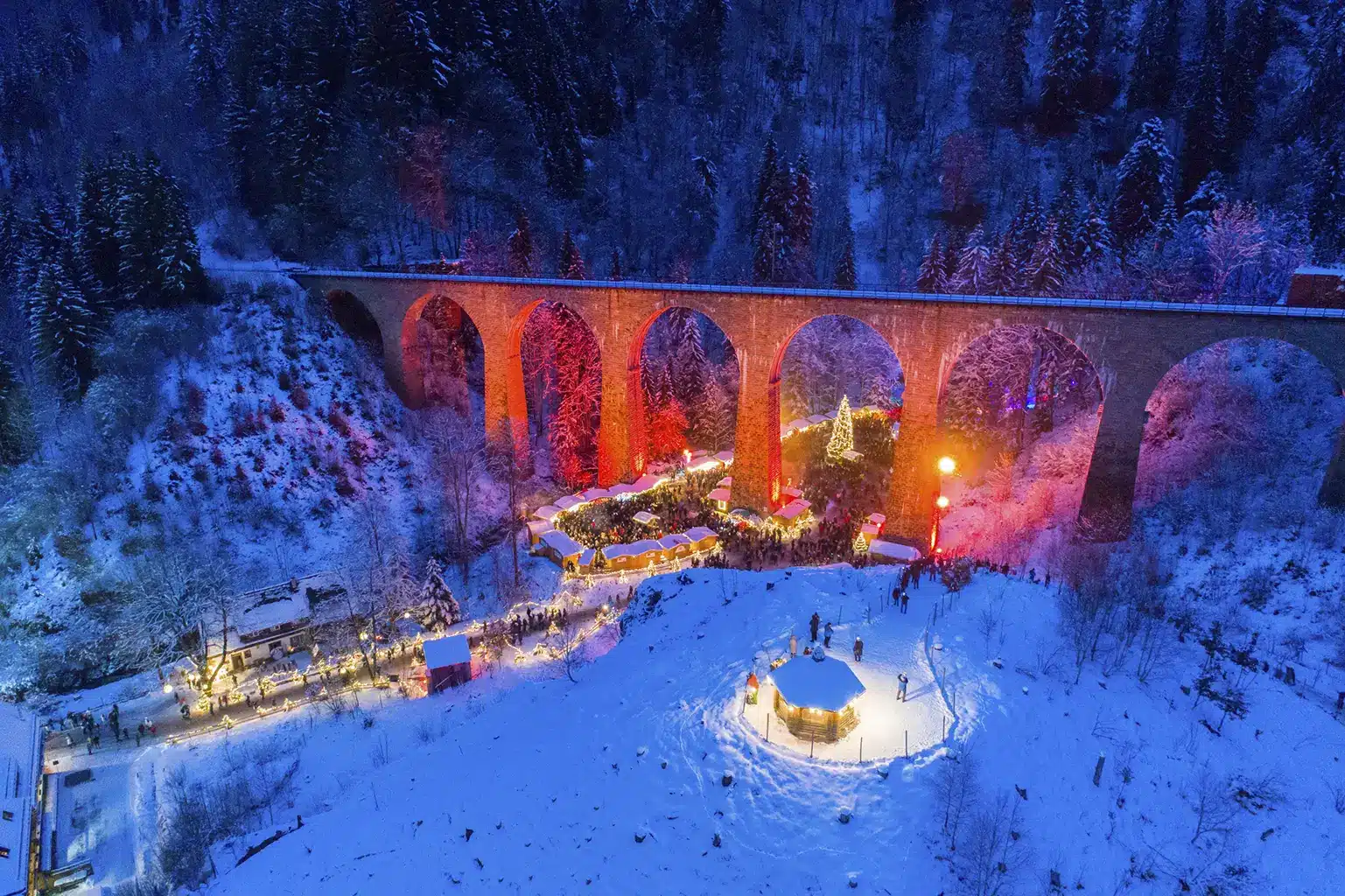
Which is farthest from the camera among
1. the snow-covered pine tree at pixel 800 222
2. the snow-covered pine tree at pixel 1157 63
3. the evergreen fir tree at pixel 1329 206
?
the snow-covered pine tree at pixel 800 222

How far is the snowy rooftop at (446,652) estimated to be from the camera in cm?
2228

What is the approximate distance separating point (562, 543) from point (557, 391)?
1495 cm

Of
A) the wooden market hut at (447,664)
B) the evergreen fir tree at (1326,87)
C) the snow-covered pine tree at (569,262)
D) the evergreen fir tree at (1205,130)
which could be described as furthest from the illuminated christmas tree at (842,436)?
the evergreen fir tree at (1326,87)

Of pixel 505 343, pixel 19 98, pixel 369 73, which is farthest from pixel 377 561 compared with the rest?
pixel 19 98

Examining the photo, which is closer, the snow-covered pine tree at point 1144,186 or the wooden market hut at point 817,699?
the wooden market hut at point 817,699

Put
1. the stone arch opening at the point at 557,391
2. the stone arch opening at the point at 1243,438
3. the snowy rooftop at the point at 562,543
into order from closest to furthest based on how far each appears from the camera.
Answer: the stone arch opening at the point at 1243,438, the snowy rooftop at the point at 562,543, the stone arch opening at the point at 557,391

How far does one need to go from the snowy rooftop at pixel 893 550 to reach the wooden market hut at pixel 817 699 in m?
12.8

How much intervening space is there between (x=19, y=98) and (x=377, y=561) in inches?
2762

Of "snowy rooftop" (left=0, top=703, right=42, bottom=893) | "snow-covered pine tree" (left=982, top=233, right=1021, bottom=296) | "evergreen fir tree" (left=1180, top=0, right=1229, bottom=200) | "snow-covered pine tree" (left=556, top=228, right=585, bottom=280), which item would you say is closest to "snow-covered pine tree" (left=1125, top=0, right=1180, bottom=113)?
"evergreen fir tree" (left=1180, top=0, right=1229, bottom=200)

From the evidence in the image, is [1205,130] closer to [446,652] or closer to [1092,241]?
[1092,241]

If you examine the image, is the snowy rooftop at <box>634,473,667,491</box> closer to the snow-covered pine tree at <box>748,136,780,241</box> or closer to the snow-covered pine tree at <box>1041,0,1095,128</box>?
the snow-covered pine tree at <box>748,136,780,241</box>

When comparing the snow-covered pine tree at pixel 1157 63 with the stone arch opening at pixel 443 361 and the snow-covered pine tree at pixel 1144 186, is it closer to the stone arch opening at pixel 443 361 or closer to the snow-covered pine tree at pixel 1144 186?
the snow-covered pine tree at pixel 1144 186

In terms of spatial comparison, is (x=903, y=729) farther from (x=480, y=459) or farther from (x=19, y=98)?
(x=19, y=98)

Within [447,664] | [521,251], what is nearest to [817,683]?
[447,664]
